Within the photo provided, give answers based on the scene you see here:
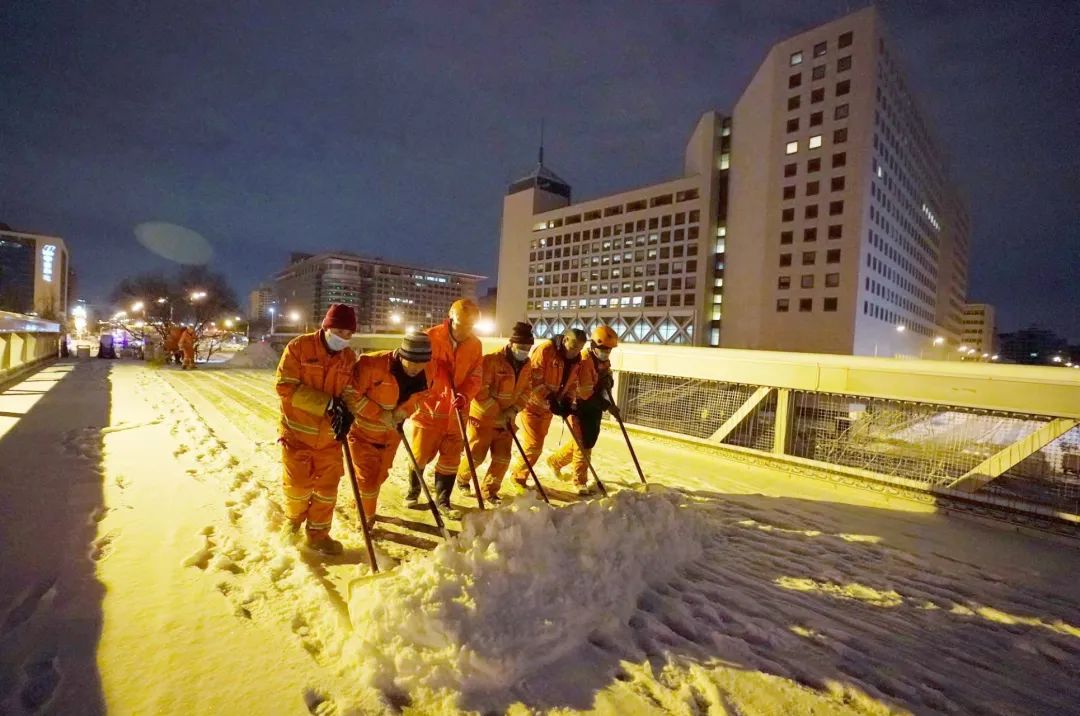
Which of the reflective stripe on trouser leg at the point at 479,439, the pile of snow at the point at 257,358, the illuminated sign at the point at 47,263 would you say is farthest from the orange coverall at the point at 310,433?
the illuminated sign at the point at 47,263

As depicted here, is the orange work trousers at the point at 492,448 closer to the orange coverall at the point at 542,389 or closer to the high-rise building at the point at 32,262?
the orange coverall at the point at 542,389

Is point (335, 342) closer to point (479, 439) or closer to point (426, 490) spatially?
point (426, 490)

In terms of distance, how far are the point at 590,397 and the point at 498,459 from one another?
1225mm

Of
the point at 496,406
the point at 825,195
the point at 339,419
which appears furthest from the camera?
the point at 825,195

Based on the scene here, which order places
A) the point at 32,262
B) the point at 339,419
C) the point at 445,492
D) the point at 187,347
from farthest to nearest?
the point at 32,262 < the point at 187,347 < the point at 445,492 < the point at 339,419

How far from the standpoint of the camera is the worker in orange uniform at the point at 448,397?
4.07 meters

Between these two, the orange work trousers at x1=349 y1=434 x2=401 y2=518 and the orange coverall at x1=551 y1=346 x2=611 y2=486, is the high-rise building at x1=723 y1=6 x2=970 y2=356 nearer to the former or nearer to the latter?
the orange coverall at x1=551 y1=346 x2=611 y2=486

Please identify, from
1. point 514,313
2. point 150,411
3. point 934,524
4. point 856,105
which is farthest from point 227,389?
point 514,313

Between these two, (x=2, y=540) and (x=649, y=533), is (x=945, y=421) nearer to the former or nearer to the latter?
(x=649, y=533)

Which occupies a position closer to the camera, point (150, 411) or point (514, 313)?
point (150, 411)

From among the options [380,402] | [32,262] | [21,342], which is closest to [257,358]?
[21,342]

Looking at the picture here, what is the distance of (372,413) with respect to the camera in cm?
340

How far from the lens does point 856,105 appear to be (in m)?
37.2

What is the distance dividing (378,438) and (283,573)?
97 centimetres
